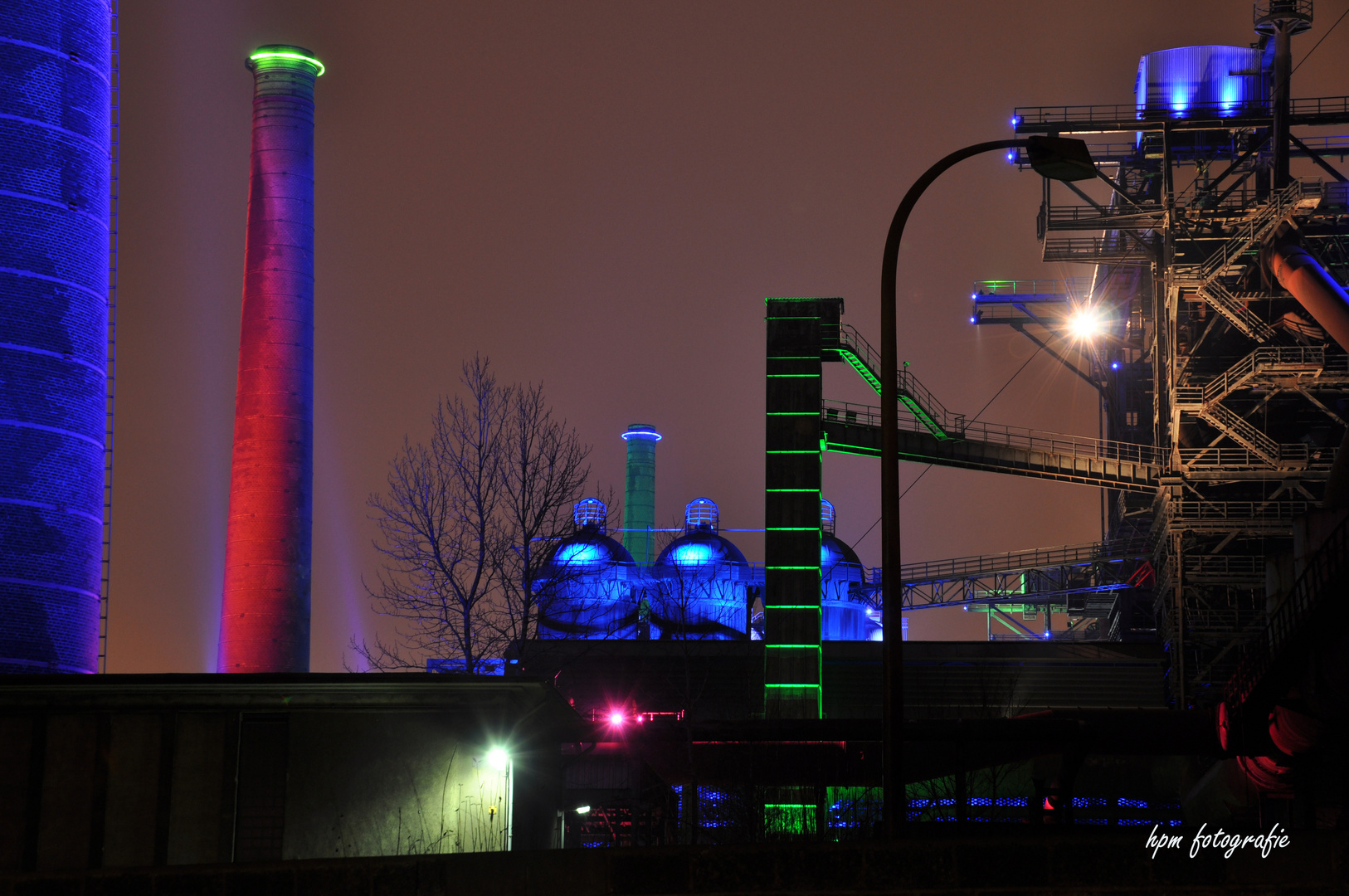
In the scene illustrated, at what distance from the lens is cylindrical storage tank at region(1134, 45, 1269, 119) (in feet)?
160

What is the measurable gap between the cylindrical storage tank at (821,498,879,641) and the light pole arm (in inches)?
1817

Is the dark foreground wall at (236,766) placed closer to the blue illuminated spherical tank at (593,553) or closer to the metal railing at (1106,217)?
the metal railing at (1106,217)

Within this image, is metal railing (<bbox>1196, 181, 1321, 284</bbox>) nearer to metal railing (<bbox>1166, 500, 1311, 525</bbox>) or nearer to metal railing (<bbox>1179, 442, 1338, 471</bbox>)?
metal railing (<bbox>1179, 442, 1338, 471</bbox>)

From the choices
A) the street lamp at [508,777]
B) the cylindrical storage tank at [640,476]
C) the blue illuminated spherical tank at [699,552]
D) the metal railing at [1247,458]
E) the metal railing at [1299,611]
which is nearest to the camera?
the street lamp at [508,777]

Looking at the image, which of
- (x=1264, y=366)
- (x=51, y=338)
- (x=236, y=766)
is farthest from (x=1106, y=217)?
(x=236, y=766)

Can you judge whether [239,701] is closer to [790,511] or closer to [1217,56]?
[790,511]

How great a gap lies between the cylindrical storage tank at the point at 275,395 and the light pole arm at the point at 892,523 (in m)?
31.2

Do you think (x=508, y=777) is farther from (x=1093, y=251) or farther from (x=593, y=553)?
(x=593, y=553)

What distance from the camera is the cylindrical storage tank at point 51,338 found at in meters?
31.9

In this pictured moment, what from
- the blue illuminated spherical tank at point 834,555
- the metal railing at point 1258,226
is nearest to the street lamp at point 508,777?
the metal railing at point 1258,226

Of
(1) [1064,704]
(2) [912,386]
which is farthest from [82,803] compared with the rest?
(1) [1064,704]

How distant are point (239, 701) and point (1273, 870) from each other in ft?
49.8

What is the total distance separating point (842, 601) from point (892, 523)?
48179mm

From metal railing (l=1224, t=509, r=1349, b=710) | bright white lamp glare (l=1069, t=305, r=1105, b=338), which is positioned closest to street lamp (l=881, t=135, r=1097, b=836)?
metal railing (l=1224, t=509, r=1349, b=710)
